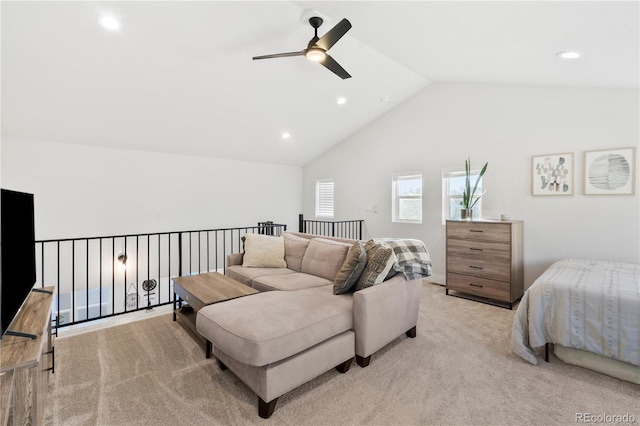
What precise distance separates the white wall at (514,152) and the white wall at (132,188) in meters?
2.57

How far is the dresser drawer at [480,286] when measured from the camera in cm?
358

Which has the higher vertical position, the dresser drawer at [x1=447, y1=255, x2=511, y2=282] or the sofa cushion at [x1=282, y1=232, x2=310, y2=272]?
the sofa cushion at [x1=282, y1=232, x2=310, y2=272]

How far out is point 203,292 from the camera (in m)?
2.60

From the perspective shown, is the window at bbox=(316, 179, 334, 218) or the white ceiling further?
the window at bbox=(316, 179, 334, 218)

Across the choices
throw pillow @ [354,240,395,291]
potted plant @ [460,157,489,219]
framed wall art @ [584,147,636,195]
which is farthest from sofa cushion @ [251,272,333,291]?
framed wall art @ [584,147,636,195]

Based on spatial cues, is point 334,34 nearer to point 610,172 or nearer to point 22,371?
point 22,371

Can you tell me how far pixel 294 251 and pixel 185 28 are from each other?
2.66m

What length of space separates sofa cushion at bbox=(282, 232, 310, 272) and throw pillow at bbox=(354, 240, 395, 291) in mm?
1223

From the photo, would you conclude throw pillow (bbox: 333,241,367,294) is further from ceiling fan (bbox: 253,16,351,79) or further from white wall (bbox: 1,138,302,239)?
white wall (bbox: 1,138,302,239)

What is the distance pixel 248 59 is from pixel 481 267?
393cm

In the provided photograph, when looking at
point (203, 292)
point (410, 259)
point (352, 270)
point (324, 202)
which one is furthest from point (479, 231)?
point (324, 202)

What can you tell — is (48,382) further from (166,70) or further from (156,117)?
(156,117)

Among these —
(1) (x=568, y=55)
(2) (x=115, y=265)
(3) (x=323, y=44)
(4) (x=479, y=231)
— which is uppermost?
(3) (x=323, y=44)

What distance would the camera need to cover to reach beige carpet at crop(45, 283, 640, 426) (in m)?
1.75
